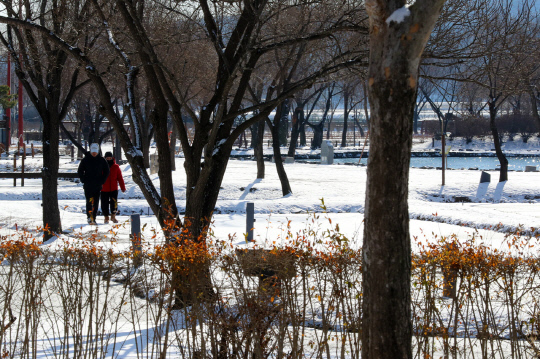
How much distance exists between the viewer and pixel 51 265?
4.64 metres

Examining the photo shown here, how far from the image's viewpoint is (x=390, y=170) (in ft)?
10.1

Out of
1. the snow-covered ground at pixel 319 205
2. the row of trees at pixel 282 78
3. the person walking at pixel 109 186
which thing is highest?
the row of trees at pixel 282 78

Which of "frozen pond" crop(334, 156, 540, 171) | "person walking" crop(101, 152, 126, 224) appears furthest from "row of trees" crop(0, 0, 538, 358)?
"frozen pond" crop(334, 156, 540, 171)

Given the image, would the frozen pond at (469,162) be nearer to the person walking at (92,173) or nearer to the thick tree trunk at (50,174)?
the person walking at (92,173)

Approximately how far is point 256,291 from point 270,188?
15.0m

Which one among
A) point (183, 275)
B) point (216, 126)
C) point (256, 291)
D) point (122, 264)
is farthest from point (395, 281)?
point (216, 126)

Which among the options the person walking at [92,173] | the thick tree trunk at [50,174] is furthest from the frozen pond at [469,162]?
the thick tree trunk at [50,174]

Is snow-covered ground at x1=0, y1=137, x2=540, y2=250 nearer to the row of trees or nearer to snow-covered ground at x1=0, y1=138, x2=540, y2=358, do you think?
snow-covered ground at x1=0, y1=138, x2=540, y2=358

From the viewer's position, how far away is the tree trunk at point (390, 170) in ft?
9.80

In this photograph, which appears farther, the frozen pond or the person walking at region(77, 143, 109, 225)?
the frozen pond

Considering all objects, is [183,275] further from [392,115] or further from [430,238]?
[430,238]

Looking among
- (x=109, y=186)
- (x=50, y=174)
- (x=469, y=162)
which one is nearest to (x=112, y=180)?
(x=109, y=186)

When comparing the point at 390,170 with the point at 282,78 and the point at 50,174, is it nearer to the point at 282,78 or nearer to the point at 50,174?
the point at 50,174

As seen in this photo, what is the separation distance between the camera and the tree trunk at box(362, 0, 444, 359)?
2.99 metres
